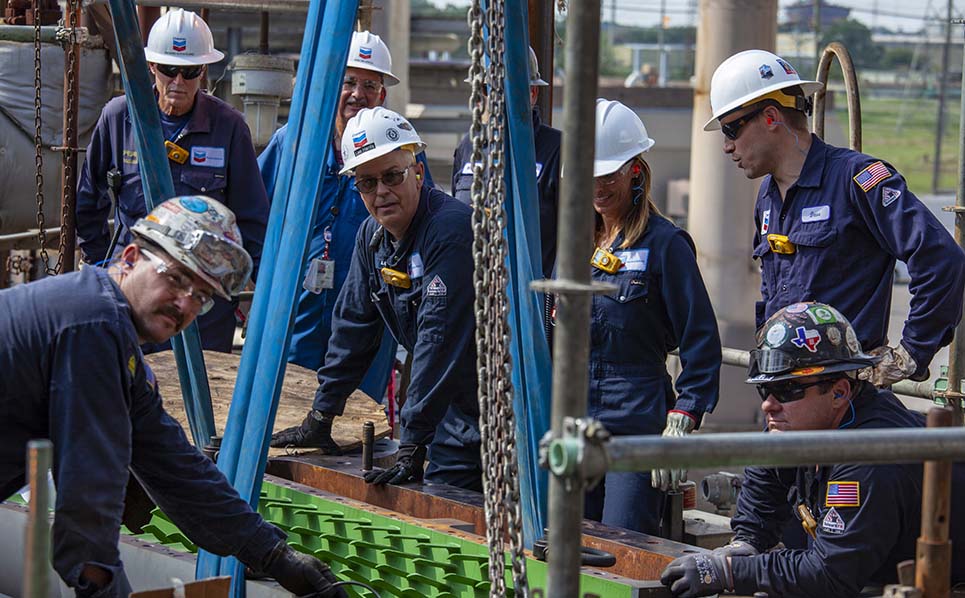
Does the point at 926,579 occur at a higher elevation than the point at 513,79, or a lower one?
lower

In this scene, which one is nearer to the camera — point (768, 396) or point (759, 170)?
point (768, 396)

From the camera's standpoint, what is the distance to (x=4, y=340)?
3.31 meters

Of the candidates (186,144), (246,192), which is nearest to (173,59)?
(186,144)

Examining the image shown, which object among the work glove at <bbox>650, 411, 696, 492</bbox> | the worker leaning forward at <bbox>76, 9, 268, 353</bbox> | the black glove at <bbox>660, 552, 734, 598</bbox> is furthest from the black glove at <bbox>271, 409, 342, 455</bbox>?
the black glove at <bbox>660, 552, 734, 598</bbox>

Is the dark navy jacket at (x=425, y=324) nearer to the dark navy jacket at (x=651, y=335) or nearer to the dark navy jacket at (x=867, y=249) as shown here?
the dark navy jacket at (x=651, y=335)

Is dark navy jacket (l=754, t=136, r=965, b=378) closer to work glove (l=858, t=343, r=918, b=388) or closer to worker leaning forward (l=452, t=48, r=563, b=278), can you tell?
work glove (l=858, t=343, r=918, b=388)

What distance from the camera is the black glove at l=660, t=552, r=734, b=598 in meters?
3.78

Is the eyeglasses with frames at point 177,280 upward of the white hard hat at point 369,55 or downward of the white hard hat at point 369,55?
downward

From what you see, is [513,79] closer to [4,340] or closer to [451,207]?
[451,207]

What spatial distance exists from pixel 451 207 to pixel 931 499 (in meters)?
2.54

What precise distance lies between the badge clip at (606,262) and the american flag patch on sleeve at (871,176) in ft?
2.73

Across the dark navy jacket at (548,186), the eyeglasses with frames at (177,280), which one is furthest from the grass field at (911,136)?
the eyeglasses with frames at (177,280)

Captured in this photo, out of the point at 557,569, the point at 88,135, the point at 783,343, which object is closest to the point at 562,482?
the point at 557,569

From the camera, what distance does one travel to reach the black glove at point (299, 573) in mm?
3916
